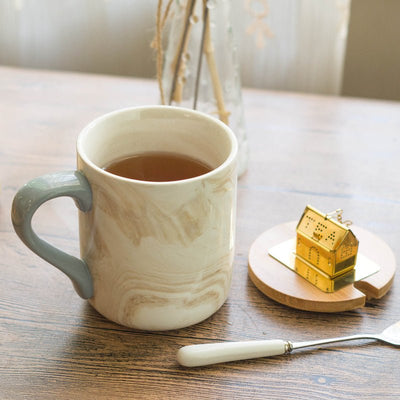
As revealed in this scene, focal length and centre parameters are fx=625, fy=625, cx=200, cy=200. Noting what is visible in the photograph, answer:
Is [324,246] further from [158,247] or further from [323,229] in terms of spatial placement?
[158,247]

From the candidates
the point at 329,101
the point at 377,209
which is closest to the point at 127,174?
the point at 377,209

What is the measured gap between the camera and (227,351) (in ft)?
1.85

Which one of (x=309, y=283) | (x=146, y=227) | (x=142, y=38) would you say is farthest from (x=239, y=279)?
(x=142, y=38)

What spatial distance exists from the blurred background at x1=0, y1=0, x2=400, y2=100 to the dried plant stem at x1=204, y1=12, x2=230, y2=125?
650 millimetres

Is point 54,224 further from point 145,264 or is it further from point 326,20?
point 326,20

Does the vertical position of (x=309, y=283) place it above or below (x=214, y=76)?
below

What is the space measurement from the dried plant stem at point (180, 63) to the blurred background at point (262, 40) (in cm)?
66

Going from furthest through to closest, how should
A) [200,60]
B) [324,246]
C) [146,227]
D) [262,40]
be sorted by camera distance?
[262,40] < [200,60] < [324,246] < [146,227]

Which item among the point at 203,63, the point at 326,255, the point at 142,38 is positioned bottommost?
the point at 142,38

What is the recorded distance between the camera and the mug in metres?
0.52

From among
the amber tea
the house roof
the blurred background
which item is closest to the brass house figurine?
the house roof

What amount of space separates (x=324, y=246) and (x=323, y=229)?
2cm

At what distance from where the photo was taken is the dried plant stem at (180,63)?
2.47 ft

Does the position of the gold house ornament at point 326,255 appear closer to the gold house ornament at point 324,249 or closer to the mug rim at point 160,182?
the gold house ornament at point 324,249
